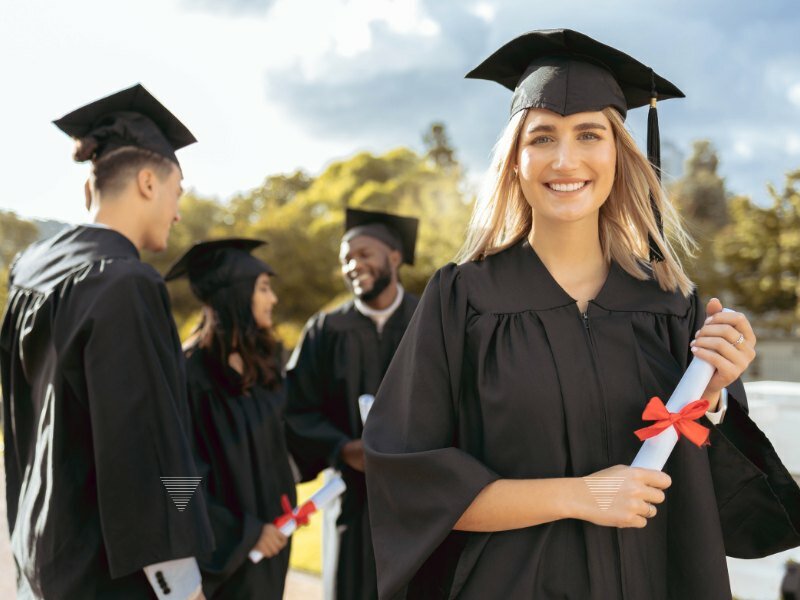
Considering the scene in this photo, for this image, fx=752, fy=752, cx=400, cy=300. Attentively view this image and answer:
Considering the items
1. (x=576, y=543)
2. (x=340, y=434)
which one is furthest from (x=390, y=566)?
(x=340, y=434)

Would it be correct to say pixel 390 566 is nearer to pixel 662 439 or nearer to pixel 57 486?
pixel 662 439

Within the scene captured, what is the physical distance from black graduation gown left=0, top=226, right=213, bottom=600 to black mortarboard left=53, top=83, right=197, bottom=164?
50cm

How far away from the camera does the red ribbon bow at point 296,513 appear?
344 centimetres

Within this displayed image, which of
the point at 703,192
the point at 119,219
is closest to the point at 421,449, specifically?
the point at 119,219

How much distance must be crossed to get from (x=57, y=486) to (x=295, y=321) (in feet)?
78.9

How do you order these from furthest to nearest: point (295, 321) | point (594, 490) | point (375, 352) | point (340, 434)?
point (295, 321), point (375, 352), point (340, 434), point (594, 490)

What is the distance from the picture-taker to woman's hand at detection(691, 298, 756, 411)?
1756 mm

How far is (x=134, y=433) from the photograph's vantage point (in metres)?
2.12

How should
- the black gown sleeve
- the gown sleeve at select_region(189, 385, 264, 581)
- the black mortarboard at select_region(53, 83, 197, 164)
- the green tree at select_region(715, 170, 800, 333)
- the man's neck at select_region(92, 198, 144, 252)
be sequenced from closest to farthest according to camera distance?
the man's neck at select_region(92, 198, 144, 252) < the black mortarboard at select_region(53, 83, 197, 164) < the gown sleeve at select_region(189, 385, 264, 581) < the black gown sleeve < the green tree at select_region(715, 170, 800, 333)

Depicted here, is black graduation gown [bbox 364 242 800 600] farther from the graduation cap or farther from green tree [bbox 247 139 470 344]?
green tree [bbox 247 139 470 344]

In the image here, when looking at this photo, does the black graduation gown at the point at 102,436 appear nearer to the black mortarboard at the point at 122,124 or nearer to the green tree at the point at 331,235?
the black mortarboard at the point at 122,124

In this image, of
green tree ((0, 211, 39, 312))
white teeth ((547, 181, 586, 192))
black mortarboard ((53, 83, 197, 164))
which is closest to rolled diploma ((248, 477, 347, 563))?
black mortarboard ((53, 83, 197, 164))

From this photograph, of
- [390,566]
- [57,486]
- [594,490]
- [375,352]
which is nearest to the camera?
[594,490]

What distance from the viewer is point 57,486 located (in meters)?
2.12
